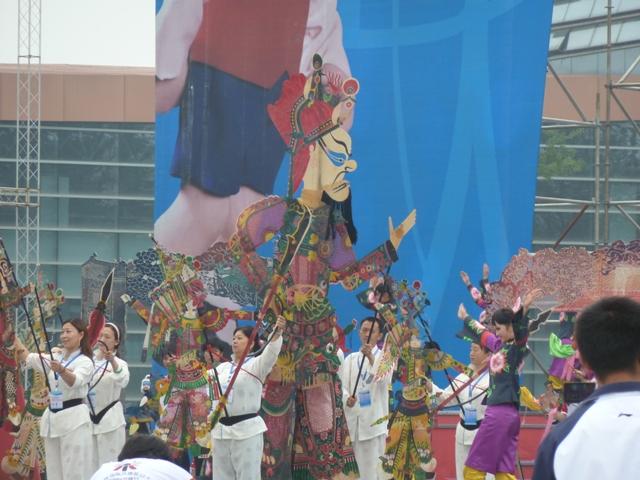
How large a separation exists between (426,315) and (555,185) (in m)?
5.42

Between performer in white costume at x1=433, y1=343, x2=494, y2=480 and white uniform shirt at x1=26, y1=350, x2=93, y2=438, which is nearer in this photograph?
white uniform shirt at x1=26, y1=350, x2=93, y2=438

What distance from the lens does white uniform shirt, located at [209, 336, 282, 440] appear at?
27.1 feet

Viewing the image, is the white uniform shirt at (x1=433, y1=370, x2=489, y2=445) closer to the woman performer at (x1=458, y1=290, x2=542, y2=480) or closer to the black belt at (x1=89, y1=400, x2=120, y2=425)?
the woman performer at (x1=458, y1=290, x2=542, y2=480)

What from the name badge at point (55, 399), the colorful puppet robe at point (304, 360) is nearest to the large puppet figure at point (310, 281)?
the colorful puppet robe at point (304, 360)

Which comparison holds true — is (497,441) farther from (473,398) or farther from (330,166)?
(330,166)

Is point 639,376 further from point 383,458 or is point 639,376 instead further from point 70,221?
A: point 70,221

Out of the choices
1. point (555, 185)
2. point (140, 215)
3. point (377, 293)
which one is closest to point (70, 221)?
point (140, 215)

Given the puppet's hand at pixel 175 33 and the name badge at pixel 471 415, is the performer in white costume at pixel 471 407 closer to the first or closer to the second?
the name badge at pixel 471 415

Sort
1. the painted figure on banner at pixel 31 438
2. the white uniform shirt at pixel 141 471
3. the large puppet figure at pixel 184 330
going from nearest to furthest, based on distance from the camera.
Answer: the white uniform shirt at pixel 141 471 < the large puppet figure at pixel 184 330 < the painted figure on banner at pixel 31 438

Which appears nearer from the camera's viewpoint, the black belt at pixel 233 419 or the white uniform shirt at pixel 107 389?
the black belt at pixel 233 419

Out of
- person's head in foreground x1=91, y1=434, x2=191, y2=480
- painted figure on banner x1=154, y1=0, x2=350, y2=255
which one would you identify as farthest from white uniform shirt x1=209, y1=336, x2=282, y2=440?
person's head in foreground x1=91, y1=434, x2=191, y2=480

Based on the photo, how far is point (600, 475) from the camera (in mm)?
2729

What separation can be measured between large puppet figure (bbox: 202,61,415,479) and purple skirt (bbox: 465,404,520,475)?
162 cm

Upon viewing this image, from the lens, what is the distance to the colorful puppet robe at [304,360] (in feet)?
29.8
